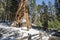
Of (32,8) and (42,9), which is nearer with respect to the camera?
(32,8)

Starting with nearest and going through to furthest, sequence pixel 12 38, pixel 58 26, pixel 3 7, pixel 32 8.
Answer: pixel 12 38 < pixel 58 26 < pixel 3 7 < pixel 32 8

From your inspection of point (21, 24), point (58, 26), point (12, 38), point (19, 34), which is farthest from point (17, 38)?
point (58, 26)

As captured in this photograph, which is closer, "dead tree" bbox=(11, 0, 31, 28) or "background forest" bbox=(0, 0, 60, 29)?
"dead tree" bbox=(11, 0, 31, 28)

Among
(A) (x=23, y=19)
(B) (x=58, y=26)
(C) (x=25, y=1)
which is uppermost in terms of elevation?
(C) (x=25, y=1)

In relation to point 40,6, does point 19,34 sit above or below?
below

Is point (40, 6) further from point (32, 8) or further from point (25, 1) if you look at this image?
point (25, 1)

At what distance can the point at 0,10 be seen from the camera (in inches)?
1896

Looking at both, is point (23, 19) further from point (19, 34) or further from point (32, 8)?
point (32, 8)

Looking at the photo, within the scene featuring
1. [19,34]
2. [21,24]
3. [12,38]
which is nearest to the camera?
[12,38]

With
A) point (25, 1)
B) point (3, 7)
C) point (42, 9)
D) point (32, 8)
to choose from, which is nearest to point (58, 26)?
point (3, 7)

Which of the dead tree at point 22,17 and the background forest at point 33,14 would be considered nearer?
the dead tree at point 22,17

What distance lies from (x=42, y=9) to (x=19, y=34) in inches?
2227

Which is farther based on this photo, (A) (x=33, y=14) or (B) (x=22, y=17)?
(A) (x=33, y=14)

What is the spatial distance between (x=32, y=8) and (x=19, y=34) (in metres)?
48.2
